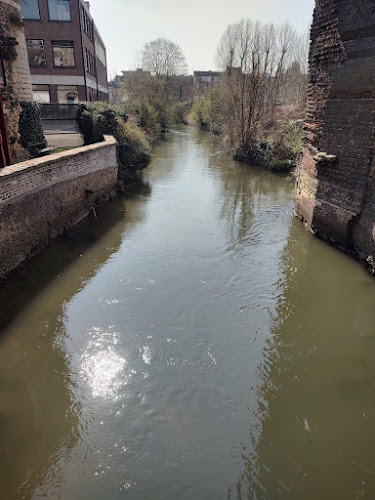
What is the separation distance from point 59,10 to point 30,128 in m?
18.0

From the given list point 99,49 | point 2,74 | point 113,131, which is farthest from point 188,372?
point 99,49

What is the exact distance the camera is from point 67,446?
414cm

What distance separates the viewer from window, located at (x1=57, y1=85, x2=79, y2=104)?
25.0 metres

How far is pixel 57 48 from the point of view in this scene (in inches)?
949

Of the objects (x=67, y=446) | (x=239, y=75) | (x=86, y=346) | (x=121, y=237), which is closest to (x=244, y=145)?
(x=239, y=75)

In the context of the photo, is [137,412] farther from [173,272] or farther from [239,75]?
[239,75]

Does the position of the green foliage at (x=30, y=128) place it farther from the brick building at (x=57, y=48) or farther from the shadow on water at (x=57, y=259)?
the brick building at (x=57, y=48)

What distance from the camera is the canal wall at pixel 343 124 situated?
297 inches

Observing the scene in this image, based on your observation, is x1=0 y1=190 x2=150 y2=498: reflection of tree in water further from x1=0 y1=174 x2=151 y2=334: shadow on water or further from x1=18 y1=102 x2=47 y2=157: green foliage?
x1=18 y1=102 x2=47 y2=157: green foliage

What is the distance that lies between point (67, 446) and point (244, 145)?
777 inches

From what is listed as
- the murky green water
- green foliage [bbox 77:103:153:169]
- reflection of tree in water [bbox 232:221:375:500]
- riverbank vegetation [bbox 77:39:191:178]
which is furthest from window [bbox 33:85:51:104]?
reflection of tree in water [bbox 232:221:375:500]

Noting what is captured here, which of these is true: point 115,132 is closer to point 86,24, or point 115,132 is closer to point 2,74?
point 2,74

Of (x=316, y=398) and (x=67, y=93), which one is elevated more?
(x=67, y=93)

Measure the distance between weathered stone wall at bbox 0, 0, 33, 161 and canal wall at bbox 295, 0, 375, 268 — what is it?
26.4ft
